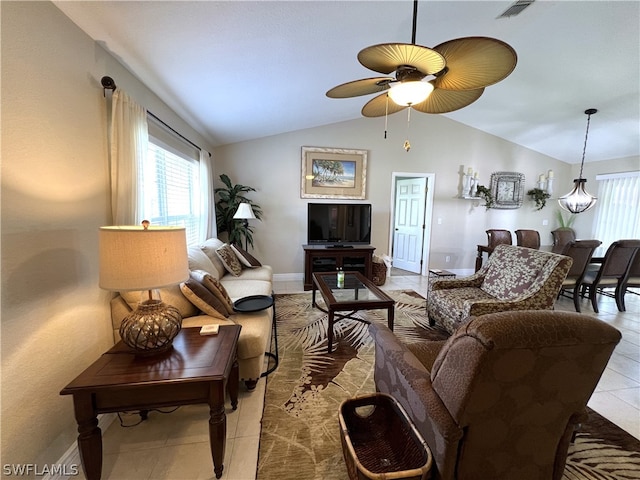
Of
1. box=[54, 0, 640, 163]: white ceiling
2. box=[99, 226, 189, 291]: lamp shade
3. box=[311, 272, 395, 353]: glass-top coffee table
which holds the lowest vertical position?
box=[311, 272, 395, 353]: glass-top coffee table

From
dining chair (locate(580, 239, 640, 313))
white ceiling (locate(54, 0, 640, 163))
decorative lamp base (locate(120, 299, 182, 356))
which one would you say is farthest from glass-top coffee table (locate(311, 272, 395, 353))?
dining chair (locate(580, 239, 640, 313))

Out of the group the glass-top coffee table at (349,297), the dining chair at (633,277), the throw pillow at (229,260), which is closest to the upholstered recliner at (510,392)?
the glass-top coffee table at (349,297)

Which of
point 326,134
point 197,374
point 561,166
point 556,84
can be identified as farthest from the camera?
point 561,166

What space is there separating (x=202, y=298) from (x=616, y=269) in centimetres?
505

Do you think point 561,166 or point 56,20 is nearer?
point 56,20

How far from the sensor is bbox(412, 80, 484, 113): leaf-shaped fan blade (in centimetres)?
182

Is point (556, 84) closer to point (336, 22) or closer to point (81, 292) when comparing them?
point (336, 22)

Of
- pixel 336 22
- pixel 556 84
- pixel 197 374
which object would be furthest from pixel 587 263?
pixel 197 374

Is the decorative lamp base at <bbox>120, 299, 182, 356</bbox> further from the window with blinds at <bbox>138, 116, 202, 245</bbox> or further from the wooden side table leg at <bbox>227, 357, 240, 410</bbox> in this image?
the window with blinds at <bbox>138, 116, 202, 245</bbox>

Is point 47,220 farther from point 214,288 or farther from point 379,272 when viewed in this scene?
point 379,272

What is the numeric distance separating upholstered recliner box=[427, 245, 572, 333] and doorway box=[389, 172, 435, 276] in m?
2.39

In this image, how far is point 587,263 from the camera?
349cm

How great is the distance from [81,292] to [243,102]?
8.19ft

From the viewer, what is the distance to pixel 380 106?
2.06 meters
